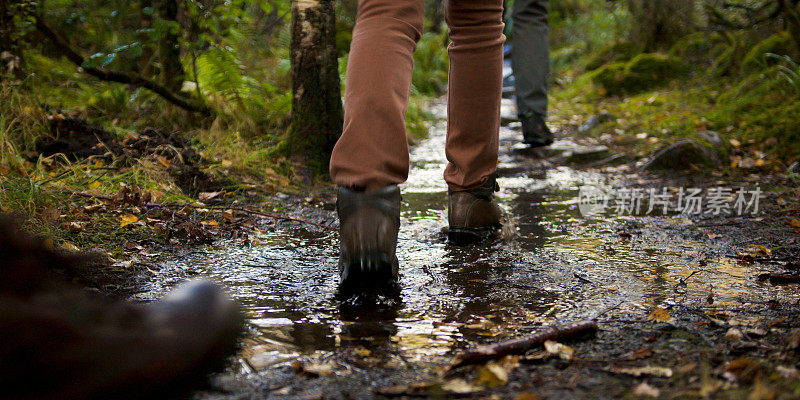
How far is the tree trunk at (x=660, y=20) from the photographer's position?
8.02 metres

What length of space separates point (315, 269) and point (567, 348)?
103cm

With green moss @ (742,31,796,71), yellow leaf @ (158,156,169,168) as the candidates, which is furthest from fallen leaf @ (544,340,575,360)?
green moss @ (742,31,796,71)

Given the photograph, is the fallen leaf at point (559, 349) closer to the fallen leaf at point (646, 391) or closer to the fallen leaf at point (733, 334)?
the fallen leaf at point (646, 391)

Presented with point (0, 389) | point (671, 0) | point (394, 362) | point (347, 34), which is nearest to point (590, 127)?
point (671, 0)

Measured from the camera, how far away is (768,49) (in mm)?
5867

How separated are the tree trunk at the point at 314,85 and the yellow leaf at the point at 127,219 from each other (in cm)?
158

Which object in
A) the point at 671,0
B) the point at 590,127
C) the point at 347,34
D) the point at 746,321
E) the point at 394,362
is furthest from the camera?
the point at 347,34

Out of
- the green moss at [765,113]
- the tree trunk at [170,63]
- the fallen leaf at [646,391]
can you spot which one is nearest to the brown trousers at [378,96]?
the fallen leaf at [646,391]

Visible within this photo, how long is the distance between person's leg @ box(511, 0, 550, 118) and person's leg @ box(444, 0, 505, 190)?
2.98 metres

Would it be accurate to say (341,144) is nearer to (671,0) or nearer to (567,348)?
(567,348)

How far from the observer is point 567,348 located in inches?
56.0

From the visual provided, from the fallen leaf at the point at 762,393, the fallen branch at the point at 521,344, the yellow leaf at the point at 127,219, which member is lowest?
the yellow leaf at the point at 127,219

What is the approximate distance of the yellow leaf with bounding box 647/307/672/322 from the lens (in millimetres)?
1619

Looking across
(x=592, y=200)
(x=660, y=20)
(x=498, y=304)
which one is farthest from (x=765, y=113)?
(x=498, y=304)
